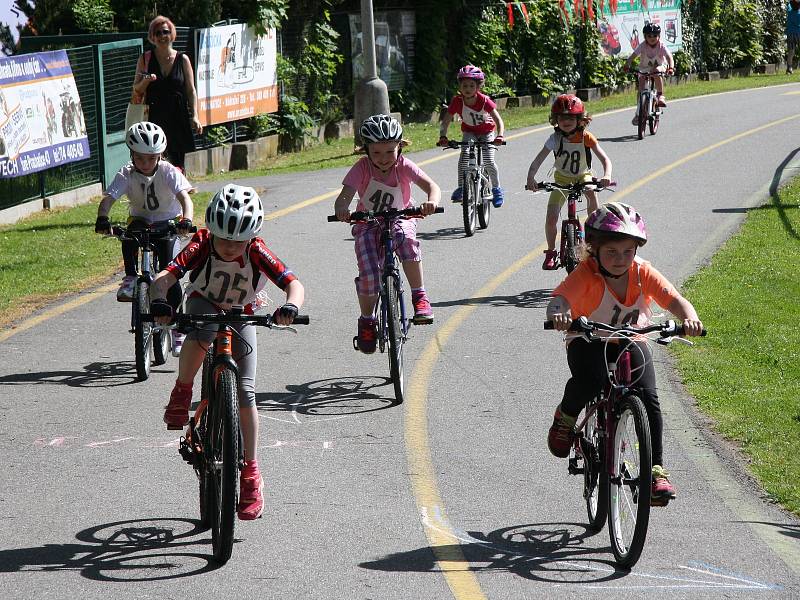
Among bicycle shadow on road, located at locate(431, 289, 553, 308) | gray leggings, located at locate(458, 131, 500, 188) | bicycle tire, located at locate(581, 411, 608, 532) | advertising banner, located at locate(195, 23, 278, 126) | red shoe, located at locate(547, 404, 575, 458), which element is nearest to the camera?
bicycle tire, located at locate(581, 411, 608, 532)

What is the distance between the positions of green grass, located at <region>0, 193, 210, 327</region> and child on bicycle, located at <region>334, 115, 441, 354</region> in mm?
3524

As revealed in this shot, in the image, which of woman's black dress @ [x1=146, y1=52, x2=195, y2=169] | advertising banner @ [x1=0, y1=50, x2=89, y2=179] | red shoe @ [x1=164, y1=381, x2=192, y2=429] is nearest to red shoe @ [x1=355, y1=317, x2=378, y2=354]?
red shoe @ [x1=164, y1=381, x2=192, y2=429]

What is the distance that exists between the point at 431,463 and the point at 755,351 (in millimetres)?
3632

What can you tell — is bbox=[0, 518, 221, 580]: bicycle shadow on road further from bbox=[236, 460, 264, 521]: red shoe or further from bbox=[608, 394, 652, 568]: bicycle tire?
bbox=[608, 394, 652, 568]: bicycle tire

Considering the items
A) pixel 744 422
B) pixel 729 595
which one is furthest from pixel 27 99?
pixel 729 595

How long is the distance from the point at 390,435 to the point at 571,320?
232cm

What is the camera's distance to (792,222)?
1559 cm

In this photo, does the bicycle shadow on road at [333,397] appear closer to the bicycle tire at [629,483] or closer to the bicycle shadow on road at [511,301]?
the bicycle shadow on road at [511,301]

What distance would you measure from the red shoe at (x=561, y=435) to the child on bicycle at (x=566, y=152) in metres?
5.59

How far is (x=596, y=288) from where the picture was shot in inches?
241

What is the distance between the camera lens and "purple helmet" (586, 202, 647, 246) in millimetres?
5891

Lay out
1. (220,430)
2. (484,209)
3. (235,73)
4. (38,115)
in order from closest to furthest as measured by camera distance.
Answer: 1. (220,430)
2. (484,209)
3. (38,115)
4. (235,73)

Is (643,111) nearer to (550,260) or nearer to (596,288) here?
(550,260)

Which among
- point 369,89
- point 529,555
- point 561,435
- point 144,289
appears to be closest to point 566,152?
point 144,289
